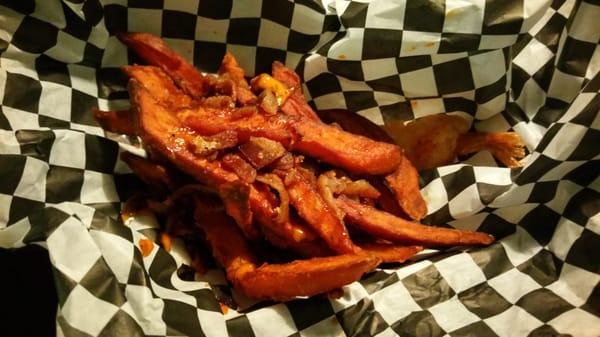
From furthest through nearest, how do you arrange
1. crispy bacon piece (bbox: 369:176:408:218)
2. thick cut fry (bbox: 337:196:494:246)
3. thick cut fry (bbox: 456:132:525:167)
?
thick cut fry (bbox: 456:132:525:167), crispy bacon piece (bbox: 369:176:408:218), thick cut fry (bbox: 337:196:494:246)

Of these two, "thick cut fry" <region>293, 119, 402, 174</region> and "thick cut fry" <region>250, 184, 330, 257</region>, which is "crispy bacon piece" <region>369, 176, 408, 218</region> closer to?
"thick cut fry" <region>293, 119, 402, 174</region>

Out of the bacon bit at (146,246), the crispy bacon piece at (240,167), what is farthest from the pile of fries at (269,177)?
the bacon bit at (146,246)

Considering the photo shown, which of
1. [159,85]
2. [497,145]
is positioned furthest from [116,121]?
[497,145]

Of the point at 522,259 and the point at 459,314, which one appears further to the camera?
the point at 522,259

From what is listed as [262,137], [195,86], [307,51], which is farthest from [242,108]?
[307,51]

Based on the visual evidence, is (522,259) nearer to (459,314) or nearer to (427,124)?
(459,314)

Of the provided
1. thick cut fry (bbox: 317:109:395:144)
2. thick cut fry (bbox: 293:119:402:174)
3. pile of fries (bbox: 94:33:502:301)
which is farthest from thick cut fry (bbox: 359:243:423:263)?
thick cut fry (bbox: 317:109:395:144)

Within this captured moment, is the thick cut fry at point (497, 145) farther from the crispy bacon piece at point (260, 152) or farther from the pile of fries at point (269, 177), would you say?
the crispy bacon piece at point (260, 152)
